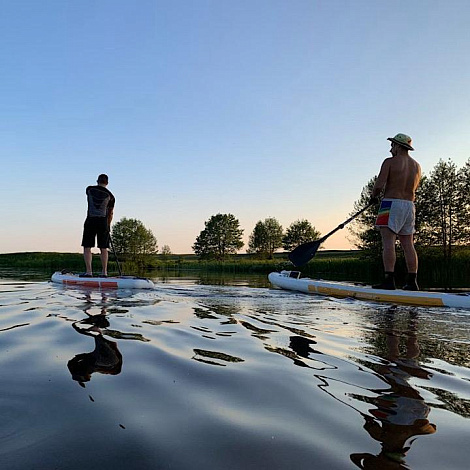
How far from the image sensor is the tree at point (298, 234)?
76125mm

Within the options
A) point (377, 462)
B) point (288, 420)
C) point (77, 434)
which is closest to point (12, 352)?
point (77, 434)

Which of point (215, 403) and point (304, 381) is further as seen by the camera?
point (304, 381)

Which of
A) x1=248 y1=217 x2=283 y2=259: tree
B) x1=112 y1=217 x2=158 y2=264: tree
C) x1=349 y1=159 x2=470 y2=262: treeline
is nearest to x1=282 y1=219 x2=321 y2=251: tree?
x1=248 y1=217 x2=283 y2=259: tree

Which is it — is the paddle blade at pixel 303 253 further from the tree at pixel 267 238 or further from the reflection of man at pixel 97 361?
the tree at pixel 267 238

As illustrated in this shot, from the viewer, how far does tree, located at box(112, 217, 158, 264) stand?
62.8 m

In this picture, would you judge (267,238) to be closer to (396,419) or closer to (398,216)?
(398,216)

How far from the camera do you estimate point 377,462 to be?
49.1 inches

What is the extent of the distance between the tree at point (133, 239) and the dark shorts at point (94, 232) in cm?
5337

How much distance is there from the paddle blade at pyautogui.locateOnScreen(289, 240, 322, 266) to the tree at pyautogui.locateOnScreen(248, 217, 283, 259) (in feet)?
229

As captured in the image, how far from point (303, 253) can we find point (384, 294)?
2795 mm

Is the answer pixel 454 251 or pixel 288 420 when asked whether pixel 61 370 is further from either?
pixel 454 251

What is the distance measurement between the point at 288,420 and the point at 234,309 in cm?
368

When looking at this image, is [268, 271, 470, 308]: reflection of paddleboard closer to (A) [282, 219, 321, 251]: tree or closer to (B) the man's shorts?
(B) the man's shorts

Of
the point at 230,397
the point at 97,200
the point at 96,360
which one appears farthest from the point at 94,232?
the point at 230,397
